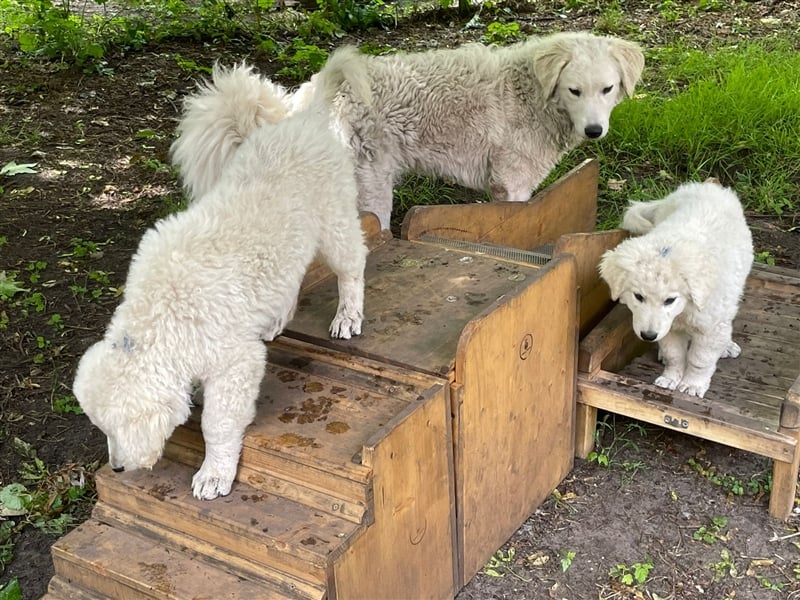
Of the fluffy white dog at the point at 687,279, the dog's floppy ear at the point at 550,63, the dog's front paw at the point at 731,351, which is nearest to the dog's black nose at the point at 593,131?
the dog's floppy ear at the point at 550,63

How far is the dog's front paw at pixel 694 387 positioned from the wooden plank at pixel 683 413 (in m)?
0.10

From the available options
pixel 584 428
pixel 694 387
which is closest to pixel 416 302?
pixel 584 428

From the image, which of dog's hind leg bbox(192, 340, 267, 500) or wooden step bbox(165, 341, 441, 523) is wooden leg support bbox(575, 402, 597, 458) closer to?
wooden step bbox(165, 341, 441, 523)

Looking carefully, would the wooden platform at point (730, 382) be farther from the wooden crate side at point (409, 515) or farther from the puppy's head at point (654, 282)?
the wooden crate side at point (409, 515)

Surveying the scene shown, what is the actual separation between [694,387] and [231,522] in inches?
85.1

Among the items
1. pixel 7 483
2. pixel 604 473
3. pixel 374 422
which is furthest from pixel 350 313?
pixel 7 483

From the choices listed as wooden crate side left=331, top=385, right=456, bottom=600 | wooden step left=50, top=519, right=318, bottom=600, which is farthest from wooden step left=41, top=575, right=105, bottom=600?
wooden crate side left=331, top=385, right=456, bottom=600

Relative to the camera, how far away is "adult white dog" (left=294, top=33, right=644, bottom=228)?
4812 mm

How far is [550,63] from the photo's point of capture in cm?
479

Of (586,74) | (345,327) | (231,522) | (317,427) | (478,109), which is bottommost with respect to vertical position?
(231,522)

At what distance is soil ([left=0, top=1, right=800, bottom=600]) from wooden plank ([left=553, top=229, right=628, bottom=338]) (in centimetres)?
59

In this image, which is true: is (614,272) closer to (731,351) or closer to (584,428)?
(584,428)

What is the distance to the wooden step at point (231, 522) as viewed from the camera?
2.33m

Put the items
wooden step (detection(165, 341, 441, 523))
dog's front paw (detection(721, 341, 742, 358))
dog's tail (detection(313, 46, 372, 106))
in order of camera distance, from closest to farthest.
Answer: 1. wooden step (detection(165, 341, 441, 523))
2. dog's front paw (detection(721, 341, 742, 358))
3. dog's tail (detection(313, 46, 372, 106))
